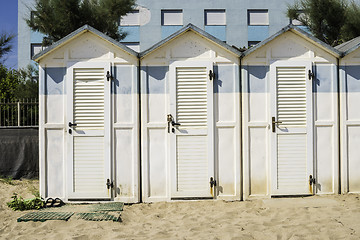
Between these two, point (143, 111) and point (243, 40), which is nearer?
point (143, 111)

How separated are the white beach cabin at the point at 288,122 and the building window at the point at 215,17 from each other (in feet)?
60.3

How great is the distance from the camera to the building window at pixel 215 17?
2389cm

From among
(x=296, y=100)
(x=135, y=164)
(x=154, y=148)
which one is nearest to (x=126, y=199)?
(x=135, y=164)

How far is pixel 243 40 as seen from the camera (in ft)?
79.3

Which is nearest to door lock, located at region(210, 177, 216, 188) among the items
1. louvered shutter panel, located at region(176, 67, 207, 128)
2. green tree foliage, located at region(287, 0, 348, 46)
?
louvered shutter panel, located at region(176, 67, 207, 128)

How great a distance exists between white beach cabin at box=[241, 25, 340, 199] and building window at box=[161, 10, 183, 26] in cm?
1863

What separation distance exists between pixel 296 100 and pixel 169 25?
19.0 metres

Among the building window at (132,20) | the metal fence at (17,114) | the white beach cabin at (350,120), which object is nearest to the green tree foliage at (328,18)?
the white beach cabin at (350,120)

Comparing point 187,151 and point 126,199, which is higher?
point 187,151

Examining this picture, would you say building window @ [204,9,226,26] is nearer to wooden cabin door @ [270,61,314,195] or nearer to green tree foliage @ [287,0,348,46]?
green tree foliage @ [287,0,348,46]

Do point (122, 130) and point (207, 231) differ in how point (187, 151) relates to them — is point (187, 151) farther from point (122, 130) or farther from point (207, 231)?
point (207, 231)

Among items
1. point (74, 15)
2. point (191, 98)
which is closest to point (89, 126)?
point (191, 98)

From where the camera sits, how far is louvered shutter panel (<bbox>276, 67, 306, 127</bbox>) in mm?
6234

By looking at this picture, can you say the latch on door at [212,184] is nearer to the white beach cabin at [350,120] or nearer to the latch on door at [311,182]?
the latch on door at [311,182]
